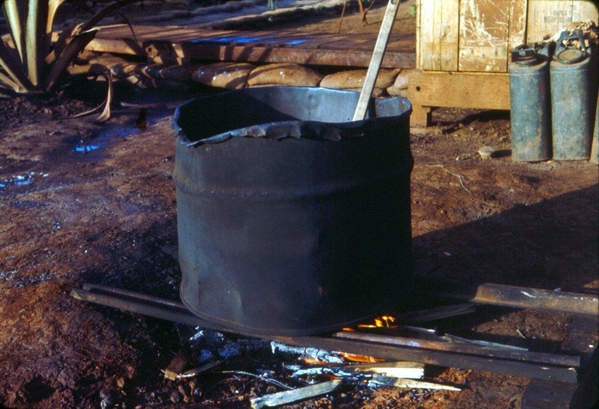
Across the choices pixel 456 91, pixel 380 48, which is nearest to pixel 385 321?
pixel 380 48

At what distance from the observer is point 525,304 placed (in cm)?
244

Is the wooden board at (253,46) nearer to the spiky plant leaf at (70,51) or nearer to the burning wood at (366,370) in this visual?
the spiky plant leaf at (70,51)

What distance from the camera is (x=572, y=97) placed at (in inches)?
179

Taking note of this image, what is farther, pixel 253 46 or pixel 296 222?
pixel 253 46

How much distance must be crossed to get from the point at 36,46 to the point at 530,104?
182 inches

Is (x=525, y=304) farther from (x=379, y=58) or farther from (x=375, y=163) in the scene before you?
(x=379, y=58)

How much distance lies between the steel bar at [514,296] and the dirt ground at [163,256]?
0.16 metres

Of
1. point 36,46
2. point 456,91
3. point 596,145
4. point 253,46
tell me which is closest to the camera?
point 596,145

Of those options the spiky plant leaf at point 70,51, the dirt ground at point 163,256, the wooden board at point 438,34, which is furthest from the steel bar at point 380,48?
the spiky plant leaf at point 70,51

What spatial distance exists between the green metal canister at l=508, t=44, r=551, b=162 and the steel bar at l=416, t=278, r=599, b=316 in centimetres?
242

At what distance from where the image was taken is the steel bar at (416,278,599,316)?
237 centimetres

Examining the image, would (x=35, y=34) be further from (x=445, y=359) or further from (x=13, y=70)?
(x=445, y=359)

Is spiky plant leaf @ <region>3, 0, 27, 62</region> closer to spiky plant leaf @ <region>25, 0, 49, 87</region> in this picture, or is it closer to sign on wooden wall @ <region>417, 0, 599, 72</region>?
spiky plant leaf @ <region>25, 0, 49, 87</region>

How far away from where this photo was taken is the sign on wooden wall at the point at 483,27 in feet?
16.0
